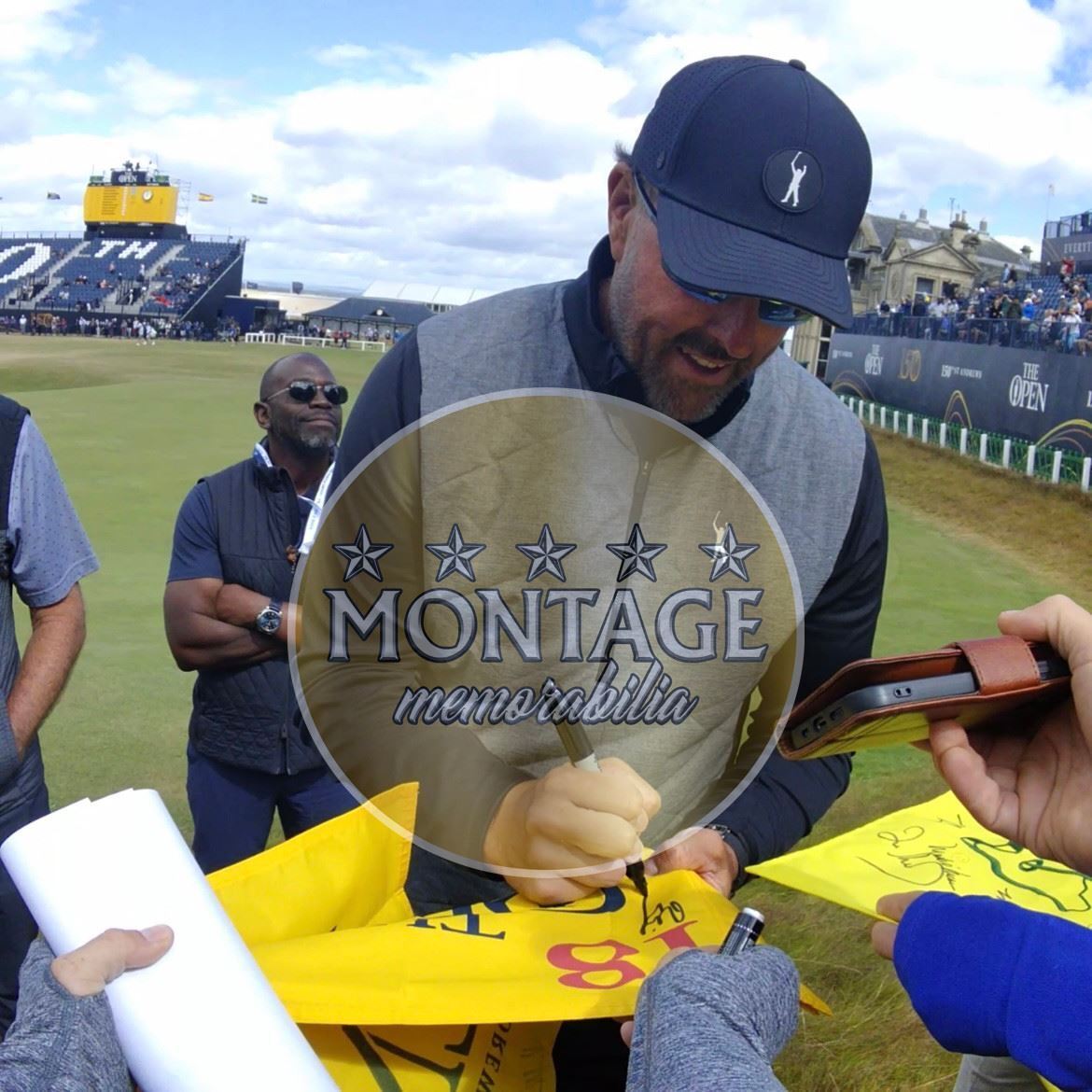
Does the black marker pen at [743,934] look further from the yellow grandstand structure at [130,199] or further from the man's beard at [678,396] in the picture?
the yellow grandstand structure at [130,199]

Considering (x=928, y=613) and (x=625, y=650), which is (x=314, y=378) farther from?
(x=928, y=613)

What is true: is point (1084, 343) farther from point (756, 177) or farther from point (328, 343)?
point (328, 343)

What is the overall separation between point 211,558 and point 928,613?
6570 millimetres

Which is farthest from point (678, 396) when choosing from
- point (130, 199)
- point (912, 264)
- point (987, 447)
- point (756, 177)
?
point (130, 199)

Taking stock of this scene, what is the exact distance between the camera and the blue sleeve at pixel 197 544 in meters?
3.72

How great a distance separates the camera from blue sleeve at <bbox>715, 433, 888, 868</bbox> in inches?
60.4

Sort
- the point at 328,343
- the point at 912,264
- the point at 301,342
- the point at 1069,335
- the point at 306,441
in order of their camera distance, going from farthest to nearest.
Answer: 1. the point at 328,343
2. the point at 301,342
3. the point at 912,264
4. the point at 1069,335
5. the point at 306,441

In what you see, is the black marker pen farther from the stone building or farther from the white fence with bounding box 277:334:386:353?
the white fence with bounding box 277:334:386:353

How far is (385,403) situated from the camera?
1478mm

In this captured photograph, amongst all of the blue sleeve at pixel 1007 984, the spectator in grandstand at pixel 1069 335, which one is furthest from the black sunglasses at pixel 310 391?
the spectator in grandstand at pixel 1069 335

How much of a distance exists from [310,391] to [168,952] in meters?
3.05

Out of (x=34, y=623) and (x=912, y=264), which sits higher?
(x=912, y=264)

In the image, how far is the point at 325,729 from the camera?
47.6 inches

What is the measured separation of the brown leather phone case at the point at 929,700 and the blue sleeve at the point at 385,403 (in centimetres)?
62
